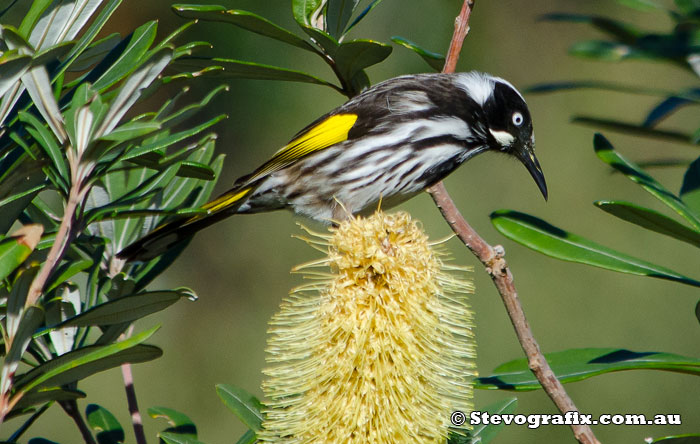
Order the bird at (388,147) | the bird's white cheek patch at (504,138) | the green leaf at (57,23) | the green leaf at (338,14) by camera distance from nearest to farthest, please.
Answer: the green leaf at (57,23)
the green leaf at (338,14)
the bird at (388,147)
the bird's white cheek patch at (504,138)

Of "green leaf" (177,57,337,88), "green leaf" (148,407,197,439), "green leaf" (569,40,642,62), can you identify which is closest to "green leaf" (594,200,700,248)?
"green leaf" (569,40,642,62)

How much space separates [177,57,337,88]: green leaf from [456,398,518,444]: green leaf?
103 cm

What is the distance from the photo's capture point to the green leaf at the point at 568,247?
1.78 m

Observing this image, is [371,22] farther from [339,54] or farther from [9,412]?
[9,412]

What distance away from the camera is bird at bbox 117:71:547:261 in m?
3.31

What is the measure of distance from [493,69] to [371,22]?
3.68 feet

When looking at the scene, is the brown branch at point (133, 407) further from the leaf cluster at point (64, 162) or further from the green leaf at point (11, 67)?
the green leaf at point (11, 67)

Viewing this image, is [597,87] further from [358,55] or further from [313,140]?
[313,140]

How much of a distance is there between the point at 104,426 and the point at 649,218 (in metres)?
1.43

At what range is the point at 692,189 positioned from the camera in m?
1.95

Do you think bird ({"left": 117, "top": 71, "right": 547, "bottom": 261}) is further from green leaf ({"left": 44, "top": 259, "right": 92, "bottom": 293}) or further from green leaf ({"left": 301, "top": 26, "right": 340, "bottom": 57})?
green leaf ({"left": 44, "top": 259, "right": 92, "bottom": 293})

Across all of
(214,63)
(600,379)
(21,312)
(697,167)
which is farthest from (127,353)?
(600,379)

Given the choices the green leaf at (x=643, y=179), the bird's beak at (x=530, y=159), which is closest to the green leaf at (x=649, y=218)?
the green leaf at (x=643, y=179)

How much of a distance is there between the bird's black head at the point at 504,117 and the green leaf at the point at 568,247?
5.04ft
